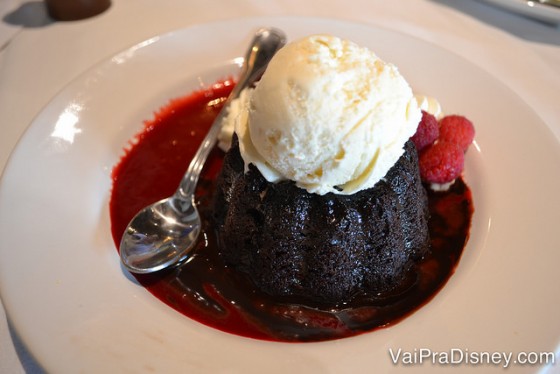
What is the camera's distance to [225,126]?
203 cm

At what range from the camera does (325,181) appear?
1.40m

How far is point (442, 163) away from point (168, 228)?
3.41 feet

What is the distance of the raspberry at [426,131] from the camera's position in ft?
6.00

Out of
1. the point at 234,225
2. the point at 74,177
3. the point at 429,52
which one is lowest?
the point at 234,225

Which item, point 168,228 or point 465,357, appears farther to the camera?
point 168,228

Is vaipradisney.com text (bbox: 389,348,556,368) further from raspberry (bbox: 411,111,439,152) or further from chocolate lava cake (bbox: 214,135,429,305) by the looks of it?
raspberry (bbox: 411,111,439,152)

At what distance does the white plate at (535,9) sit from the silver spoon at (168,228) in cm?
157

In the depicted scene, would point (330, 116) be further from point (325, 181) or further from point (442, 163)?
point (442, 163)

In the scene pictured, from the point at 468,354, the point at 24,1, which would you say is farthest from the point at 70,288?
the point at 24,1

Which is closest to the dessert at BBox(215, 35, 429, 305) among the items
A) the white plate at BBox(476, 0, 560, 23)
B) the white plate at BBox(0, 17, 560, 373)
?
the white plate at BBox(0, 17, 560, 373)

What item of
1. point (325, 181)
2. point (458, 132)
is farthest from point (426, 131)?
point (325, 181)

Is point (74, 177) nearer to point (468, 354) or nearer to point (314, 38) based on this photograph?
point (314, 38)

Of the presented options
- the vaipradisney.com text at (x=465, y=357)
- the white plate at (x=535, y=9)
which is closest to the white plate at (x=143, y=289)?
the vaipradisney.com text at (x=465, y=357)

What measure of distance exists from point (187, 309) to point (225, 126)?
831mm
